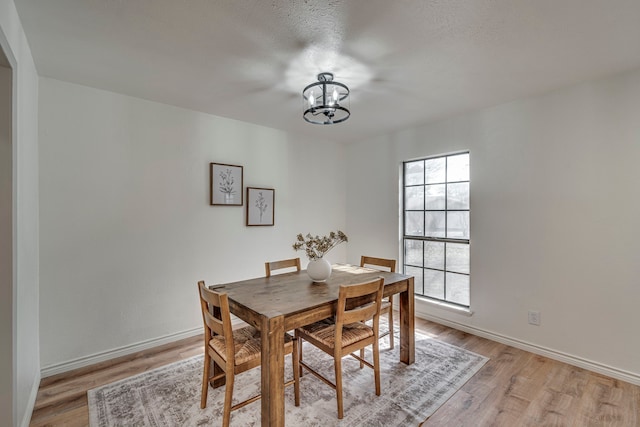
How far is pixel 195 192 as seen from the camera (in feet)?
10.3

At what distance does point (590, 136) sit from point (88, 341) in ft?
14.9

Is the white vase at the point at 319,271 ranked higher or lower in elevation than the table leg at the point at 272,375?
higher

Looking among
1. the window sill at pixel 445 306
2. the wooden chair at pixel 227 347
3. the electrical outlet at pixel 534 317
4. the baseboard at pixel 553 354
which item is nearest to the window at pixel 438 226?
the window sill at pixel 445 306

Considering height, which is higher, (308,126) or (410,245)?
(308,126)

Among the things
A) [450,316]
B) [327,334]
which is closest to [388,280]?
[327,334]

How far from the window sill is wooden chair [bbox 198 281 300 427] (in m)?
2.11

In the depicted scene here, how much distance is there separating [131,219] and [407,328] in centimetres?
266

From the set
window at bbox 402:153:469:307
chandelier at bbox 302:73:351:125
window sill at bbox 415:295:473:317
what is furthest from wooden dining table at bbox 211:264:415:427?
chandelier at bbox 302:73:351:125

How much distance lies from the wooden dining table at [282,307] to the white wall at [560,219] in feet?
3.63

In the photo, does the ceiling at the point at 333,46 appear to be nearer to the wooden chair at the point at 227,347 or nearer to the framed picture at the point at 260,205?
the framed picture at the point at 260,205

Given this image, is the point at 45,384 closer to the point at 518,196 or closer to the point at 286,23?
the point at 286,23

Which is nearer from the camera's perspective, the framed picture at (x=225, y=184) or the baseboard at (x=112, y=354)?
the baseboard at (x=112, y=354)

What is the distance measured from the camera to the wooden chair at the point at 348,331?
1.89 metres

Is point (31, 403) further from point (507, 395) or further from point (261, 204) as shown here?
point (507, 395)
